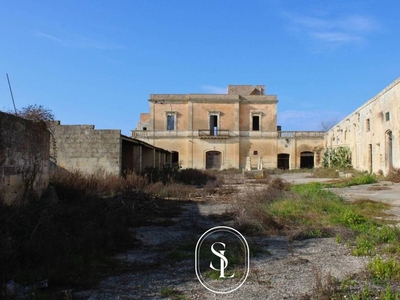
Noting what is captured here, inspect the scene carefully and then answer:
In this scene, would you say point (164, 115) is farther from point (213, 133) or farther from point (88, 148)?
point (88, 148)

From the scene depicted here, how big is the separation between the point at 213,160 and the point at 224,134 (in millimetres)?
3007

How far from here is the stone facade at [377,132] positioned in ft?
59.1

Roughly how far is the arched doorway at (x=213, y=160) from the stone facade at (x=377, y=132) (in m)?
14.0

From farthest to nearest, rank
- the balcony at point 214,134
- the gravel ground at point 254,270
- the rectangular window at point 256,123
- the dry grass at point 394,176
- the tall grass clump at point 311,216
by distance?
the rectangular window at point 256,123 < the balcony at point 214,134 < the dry grass at point 394,176 < the tall grass clump at point 311,216 < the gravel ground at point 254,270

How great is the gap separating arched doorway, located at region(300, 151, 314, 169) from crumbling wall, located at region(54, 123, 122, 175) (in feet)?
95.9

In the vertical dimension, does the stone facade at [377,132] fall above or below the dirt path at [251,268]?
above

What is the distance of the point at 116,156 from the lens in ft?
41.5

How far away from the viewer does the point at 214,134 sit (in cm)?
3862

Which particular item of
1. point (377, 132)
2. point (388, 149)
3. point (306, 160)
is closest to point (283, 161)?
point (306, 160)

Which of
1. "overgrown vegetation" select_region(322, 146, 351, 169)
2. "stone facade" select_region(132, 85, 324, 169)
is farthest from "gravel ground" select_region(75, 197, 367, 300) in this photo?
"stone facade" select_region(132, 85, 324, 169)

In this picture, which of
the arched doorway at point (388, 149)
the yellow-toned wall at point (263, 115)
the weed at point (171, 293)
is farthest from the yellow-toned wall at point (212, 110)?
the weed at point (171, 293)

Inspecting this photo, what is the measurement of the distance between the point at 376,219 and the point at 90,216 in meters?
5.55

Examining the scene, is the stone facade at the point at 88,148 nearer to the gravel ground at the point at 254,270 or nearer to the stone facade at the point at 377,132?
the gravel ground at the point at 254,270

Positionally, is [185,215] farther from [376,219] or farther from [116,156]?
[116,156]
